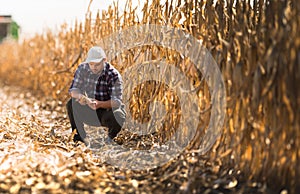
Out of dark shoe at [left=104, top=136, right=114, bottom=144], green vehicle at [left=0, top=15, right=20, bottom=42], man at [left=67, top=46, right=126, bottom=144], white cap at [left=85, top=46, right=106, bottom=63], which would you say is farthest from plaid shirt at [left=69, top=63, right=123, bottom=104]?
green vehicle at [left=0, top=15, right=20, bottom=42]

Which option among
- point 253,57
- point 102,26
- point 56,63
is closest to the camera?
point 253,57

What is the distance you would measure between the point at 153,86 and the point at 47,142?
2.65ft

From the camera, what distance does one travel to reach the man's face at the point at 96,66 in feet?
11.2

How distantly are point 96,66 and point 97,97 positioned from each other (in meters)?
0.23

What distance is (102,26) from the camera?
4.45 meters

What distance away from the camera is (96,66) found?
3432mm

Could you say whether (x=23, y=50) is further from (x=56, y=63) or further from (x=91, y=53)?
(x=91, y=53)

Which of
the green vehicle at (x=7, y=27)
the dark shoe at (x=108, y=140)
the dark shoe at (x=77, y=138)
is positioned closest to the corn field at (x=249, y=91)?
the dark shoe at (x=108, y=140)

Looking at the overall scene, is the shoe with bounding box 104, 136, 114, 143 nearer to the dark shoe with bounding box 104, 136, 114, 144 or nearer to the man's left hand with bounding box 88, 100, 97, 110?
the dark shoe with bounding box 104, 136, 114, 144

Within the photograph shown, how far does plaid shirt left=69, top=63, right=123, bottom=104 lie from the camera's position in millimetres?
3422

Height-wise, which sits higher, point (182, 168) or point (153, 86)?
point (153, 86)

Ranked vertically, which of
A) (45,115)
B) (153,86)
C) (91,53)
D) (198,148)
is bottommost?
(45,115)

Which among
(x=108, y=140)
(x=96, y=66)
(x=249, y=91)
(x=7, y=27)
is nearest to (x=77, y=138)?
(x=108, y=140)

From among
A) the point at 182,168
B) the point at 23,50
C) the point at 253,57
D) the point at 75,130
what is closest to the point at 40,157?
the point at 75,130
